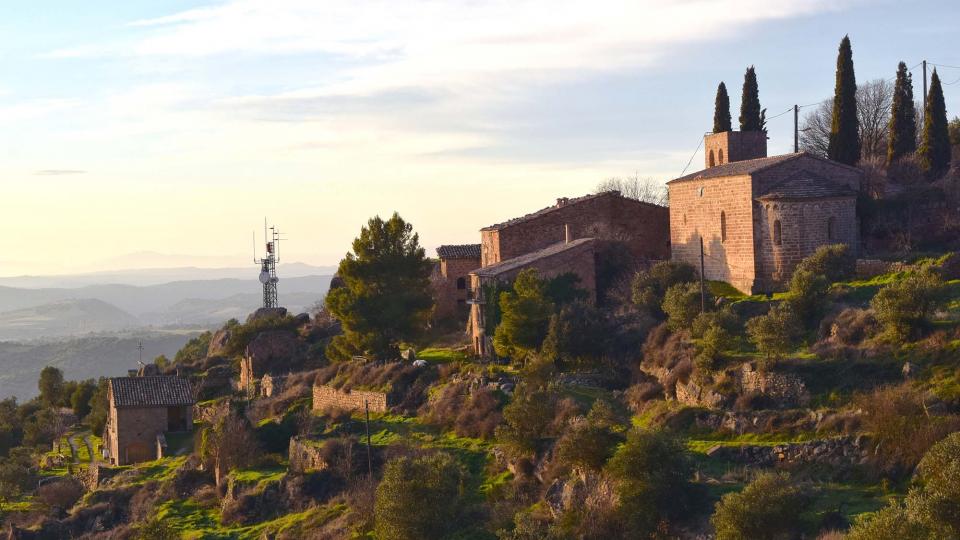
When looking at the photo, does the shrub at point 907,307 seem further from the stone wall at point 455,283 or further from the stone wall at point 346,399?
the stone wall at point 455,283

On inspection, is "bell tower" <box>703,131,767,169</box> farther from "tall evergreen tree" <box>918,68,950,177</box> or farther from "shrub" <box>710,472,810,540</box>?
"shrub" <box>710,472,810,540</box>

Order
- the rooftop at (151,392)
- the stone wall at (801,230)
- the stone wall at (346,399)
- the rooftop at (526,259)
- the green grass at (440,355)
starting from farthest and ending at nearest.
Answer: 1. the rooftop at (151,392)
2. the green grass at (440,355)
3. the rooftop at (526,259)
4. the stone wall at (346,399)
5. the stone wall at (801,230)

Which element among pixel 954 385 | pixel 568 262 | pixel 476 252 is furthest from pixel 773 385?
pixel 476 252

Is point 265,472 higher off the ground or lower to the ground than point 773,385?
lower

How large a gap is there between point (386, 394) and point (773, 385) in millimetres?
16651

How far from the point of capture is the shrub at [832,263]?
138 feet

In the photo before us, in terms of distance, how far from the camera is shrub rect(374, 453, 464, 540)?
31656 mm

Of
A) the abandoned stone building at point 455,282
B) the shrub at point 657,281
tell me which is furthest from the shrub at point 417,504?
the abandoned stone building at point 455,282

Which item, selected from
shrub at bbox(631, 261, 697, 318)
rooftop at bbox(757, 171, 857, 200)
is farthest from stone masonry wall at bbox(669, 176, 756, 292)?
shrub at bbox(631, 261, 697, 318)

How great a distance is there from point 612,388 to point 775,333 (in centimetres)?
746

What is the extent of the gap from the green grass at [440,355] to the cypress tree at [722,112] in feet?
64.1

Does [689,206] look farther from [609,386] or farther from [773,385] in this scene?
[773,385]

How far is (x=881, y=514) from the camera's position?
21.7 meters

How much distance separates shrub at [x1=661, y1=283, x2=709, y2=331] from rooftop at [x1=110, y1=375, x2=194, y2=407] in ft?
81.6
